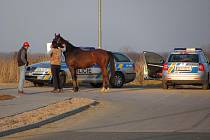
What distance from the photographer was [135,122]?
1272 cm

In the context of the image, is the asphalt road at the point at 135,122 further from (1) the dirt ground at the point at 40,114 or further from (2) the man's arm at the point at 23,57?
(2) the man's arm at the point at 23,57

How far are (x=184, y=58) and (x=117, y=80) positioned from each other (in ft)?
10.9

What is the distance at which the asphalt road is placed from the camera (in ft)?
34.8

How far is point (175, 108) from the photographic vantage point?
16.0m

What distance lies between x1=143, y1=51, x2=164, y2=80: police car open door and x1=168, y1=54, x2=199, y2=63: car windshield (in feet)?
6.20

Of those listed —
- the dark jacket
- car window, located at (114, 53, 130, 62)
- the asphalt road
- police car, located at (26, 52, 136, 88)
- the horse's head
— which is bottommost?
the asphalt road

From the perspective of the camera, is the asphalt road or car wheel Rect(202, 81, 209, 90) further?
car wheel Rect(202, 81, 209, 90)

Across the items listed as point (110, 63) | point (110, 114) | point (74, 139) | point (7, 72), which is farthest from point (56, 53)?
point (74, 139)

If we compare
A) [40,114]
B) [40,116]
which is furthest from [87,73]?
[40,116]

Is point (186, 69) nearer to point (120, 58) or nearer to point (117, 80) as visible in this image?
point (117, 80)

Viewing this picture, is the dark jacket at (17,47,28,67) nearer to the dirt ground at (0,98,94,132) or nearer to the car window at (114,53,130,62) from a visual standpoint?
the dirt ground at (0,98,94,132)

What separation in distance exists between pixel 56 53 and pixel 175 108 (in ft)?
23.7

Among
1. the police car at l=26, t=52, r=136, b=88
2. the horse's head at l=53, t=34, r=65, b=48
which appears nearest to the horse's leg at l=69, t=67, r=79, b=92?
the horse's head at l=53, t=34, r=65, b=48

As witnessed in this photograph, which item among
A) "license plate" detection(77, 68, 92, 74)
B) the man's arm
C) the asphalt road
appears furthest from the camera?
"license plate" detection(77, 68, 92, 74)
